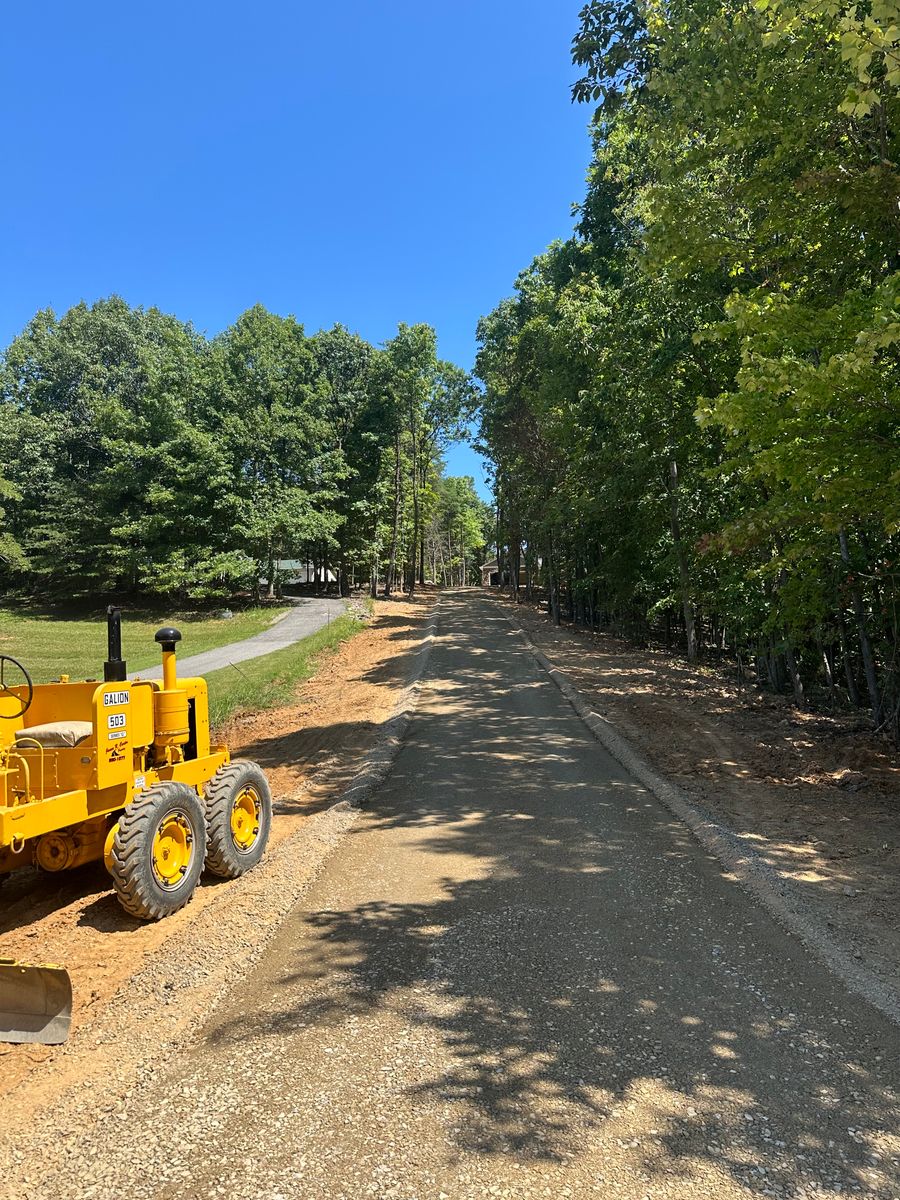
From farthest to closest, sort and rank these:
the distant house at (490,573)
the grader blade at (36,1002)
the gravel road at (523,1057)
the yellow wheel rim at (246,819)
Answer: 1. the distant house at (490,573)
2. the yellow wheel rim at (246,819)
3. the grader blade at (36,1002)
4. the gravel road at (523,1057)

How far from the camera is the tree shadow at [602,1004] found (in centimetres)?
255

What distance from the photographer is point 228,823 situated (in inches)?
208

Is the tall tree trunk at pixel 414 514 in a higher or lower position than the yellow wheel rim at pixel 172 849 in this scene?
higher

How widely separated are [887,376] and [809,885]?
4.48 m

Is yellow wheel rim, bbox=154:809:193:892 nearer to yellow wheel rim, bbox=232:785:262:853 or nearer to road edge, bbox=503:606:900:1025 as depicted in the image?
yellow wheel rim, bbox=232:785:262:853

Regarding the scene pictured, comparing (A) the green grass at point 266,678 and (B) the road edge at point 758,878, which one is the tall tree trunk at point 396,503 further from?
(B) the road edge at point 758,878

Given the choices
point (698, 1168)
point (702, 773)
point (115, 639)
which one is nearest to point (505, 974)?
point (698, 1168)

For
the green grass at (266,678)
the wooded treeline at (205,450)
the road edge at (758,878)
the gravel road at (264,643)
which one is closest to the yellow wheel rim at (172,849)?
the road edge at (758,878)

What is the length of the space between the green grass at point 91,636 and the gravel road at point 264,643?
2.15 ft

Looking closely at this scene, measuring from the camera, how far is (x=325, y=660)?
1828 cm

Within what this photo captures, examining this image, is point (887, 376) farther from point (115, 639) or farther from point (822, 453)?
point (115, 639)

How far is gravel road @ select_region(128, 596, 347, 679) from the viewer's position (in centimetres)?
1723

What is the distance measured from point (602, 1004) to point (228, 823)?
9.98ft

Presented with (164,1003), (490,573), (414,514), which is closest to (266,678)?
(164,1003)
